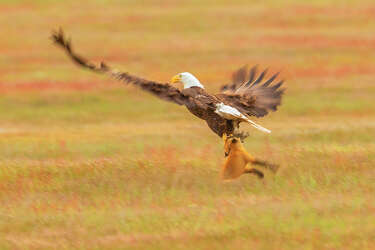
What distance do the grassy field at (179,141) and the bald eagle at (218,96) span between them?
2.70 feet

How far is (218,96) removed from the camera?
36.7 feet

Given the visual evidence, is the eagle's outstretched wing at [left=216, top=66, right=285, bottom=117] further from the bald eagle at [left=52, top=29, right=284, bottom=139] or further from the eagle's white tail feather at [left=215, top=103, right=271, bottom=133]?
the eagle's white tail feather at [left=215, top=103, right=271, bottom=133]

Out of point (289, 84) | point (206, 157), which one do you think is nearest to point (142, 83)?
point (206, 157)

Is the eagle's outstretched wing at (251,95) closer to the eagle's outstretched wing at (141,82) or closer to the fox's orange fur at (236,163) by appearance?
the fox's orange fur at (236,163)

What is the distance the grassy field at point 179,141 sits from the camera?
9.19 metres

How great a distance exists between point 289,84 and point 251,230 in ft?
40.7

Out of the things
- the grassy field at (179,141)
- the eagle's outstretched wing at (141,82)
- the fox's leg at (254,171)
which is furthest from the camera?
the fox's leg at (254,171)

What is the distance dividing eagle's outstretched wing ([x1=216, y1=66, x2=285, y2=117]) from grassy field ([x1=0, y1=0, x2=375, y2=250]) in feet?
2.81

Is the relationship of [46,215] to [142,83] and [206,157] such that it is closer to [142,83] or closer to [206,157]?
[142,83]

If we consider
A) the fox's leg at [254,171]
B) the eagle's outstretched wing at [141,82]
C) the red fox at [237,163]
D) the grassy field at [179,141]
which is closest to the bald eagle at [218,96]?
the eagle's outstretched wing at [141,82]

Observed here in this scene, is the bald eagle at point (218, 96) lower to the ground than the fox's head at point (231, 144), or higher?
higher

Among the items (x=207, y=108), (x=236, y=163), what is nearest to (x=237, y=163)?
(x=236, y=163)

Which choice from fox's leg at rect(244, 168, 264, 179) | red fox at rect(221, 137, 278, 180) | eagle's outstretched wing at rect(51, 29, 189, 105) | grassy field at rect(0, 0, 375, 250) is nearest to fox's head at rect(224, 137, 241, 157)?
red fox at rect(221, 137, 278, 180)

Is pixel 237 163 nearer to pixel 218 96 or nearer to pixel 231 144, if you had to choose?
pixel 231 144
